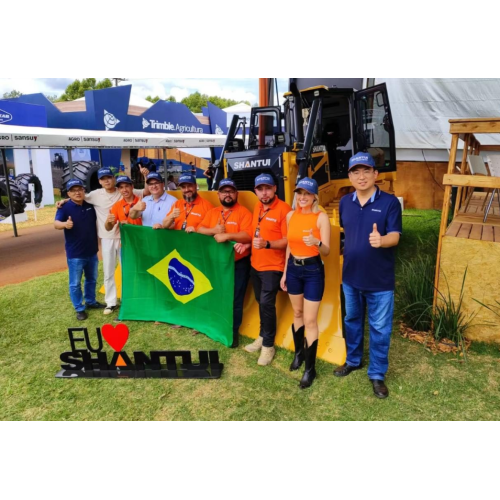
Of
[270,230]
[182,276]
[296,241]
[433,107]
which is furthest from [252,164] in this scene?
[433,107]

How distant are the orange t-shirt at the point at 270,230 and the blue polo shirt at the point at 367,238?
665mm

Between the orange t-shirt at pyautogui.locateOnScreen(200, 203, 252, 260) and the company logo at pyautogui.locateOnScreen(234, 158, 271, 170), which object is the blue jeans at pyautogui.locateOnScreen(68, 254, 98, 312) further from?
the company logo at pyautogui.locateOnScreen(234, 158, 271, 170)

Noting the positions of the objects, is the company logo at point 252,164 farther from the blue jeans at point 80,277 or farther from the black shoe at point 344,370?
the black shoe at point 344,370

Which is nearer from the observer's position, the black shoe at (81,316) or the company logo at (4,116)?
the black shoe at (81,316)

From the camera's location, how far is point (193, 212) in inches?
204

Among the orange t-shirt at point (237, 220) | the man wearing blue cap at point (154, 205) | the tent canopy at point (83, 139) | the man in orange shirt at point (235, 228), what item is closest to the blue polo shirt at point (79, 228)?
the man wearing blue cap at point (154, 205)

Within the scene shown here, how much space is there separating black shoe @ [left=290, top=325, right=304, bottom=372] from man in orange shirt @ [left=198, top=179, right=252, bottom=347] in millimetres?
867

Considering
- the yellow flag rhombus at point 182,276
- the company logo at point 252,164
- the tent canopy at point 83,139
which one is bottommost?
the yellow flag rhombus at point 182,276

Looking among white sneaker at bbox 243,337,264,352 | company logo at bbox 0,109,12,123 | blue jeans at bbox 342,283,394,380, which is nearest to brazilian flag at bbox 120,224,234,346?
white sneaker at bbox 243,337,264,352

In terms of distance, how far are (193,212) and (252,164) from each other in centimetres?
186

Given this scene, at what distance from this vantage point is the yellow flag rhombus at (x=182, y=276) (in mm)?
5156

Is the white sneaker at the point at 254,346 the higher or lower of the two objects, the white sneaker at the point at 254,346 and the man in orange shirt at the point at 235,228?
the lower

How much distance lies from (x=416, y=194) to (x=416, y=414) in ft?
39.2

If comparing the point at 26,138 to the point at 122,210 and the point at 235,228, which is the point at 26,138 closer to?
the point at 122,210
